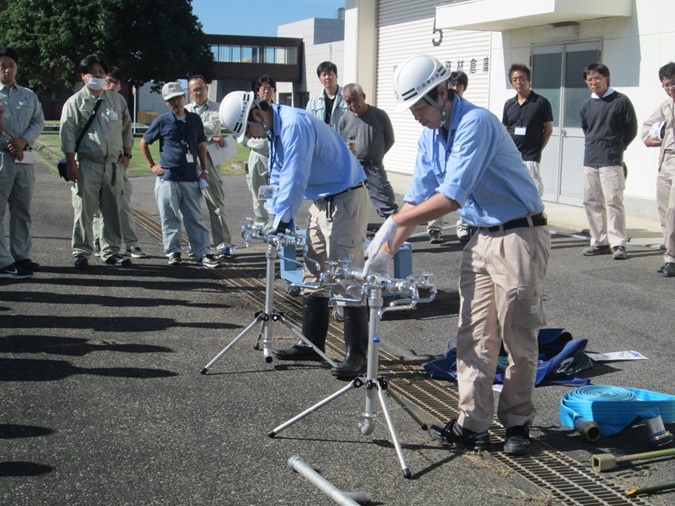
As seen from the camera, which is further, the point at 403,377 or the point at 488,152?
the point at 403,377

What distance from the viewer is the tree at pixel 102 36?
53.3 m

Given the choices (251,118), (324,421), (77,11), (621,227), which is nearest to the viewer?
(324,421)

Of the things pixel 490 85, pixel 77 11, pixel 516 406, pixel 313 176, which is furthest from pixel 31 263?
pixel 77 11

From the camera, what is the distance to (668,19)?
528 inches

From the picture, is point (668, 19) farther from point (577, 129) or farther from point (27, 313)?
point (27, 313)

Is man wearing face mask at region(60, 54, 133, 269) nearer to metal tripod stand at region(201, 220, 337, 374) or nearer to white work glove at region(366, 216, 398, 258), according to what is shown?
metal tripod stand at region(201, 220, 337, 374)

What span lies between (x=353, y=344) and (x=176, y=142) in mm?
4748

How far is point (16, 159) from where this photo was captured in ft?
30.7

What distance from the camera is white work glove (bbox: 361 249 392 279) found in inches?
182

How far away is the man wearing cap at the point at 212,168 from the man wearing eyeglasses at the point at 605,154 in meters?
4.56

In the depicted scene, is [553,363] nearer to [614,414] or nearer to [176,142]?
[614,414]

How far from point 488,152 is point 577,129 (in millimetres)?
11335

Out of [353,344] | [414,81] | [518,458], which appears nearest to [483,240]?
[414,81]

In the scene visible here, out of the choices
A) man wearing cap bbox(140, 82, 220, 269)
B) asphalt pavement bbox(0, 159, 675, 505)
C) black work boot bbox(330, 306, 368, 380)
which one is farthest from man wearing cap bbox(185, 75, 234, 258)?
black work boot bbox(330, 306, 368, 380)
